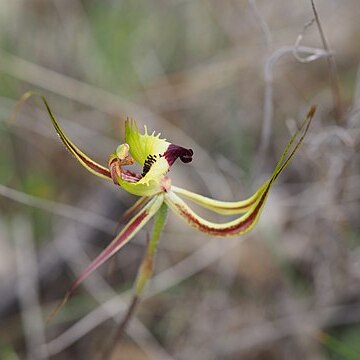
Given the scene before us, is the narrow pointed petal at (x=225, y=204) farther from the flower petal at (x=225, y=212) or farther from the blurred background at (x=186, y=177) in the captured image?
the blurred background at (x=186, y=177)

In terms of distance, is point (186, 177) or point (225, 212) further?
point (186, 177)

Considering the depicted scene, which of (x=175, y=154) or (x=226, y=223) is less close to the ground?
(x=175, y=154)

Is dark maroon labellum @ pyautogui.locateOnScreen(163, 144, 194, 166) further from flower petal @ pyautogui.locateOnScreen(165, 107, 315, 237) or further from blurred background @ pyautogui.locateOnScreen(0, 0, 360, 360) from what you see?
blurred background @ pyautogui.locateOnScreen(0, 0, 360, 360)

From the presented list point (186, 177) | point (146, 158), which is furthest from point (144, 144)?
point (186, 177)

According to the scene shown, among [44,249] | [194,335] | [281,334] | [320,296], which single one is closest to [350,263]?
[320,296]

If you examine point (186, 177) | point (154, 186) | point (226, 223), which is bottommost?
point (186, 177)

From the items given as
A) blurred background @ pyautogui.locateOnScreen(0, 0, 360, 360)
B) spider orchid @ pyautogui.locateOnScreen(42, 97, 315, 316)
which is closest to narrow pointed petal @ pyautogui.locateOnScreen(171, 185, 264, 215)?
spider orchid @ pyautogui.locateOnScreen(42, 97, 315, 316)

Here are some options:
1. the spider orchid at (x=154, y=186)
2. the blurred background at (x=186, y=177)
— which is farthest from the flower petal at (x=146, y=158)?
the blurred background at (x=186, y=177)

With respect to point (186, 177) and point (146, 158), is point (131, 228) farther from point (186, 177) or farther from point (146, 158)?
point (186, 177)

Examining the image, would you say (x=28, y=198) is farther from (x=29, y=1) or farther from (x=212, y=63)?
(x=29, y=1)
